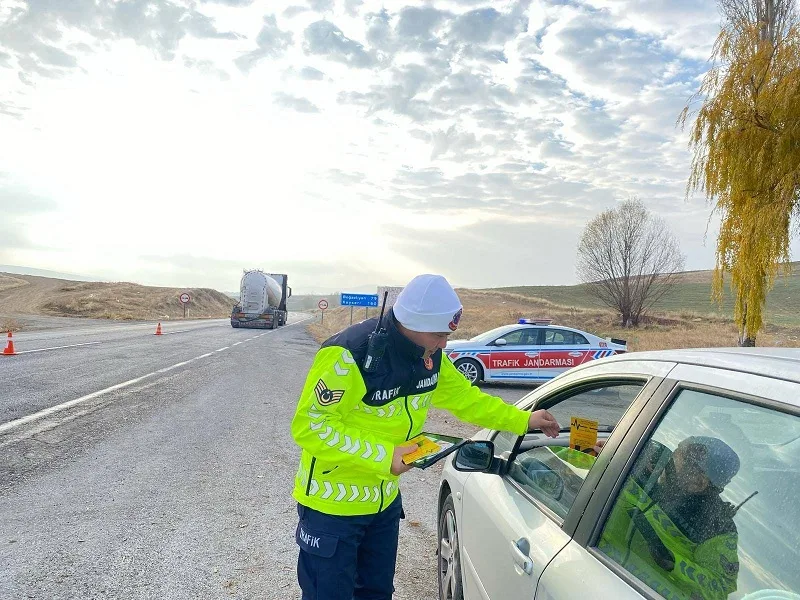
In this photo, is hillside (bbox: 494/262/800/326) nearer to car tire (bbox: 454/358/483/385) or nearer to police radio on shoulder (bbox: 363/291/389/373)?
car tire (bbox: 454/358/483/385)

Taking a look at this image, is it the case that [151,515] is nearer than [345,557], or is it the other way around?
[345,557]

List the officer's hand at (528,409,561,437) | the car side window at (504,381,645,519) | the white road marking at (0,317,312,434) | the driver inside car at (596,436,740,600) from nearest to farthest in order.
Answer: the driver inside car at (596,436,740,600) → the car side window at (504,381,645,519) → the officer's hand at (528,409,561,437) → the white road marking at (0,317,312,434)

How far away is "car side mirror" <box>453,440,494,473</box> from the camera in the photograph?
2506 mm

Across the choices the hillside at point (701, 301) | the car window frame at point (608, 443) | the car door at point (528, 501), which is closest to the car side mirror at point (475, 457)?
the car door at point (528, 501)

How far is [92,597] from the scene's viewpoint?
3281mm

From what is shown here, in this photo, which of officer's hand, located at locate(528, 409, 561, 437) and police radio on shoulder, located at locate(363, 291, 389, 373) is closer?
police radio on shoulder, located at locate(363, 291, 389, 373)

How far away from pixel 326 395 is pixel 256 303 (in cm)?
3733

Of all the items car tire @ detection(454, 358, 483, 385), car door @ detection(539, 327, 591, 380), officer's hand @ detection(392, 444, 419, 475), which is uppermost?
officer's hand @ detection(392, 444, 419, 475)

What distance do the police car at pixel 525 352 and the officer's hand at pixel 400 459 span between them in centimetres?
1029

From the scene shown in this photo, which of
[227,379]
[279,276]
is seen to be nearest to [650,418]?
[227,379]

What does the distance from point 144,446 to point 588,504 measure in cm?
617

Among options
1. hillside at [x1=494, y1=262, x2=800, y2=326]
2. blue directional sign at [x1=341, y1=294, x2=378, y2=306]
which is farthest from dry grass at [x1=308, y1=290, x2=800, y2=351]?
blue directional sign at [x1=341, y1=294, x2=378, y2=306]

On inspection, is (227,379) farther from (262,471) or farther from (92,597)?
(92,597)

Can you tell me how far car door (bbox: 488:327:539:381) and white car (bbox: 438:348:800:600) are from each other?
411 inches
